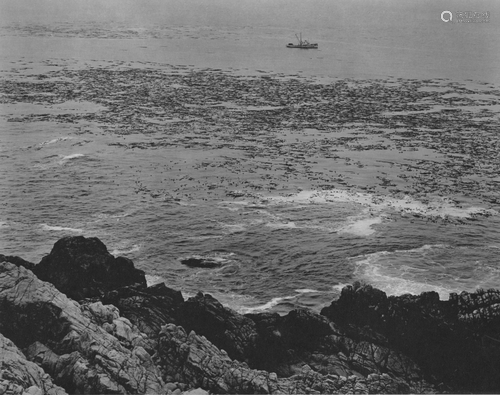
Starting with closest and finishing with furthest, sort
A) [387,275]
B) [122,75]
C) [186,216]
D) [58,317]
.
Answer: [58,317] < [387,275] < [186,216] < [122,75]

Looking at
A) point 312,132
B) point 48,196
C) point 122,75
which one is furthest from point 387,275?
point 122,75

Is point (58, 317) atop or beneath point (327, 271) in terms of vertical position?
atop

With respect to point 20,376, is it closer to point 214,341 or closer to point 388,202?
point 214,341

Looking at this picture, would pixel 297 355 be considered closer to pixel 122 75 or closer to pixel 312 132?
pixel 312 132

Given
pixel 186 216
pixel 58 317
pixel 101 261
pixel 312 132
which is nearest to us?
pixel 58 317

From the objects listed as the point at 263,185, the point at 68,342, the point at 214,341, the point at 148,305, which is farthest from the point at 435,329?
the point at 263,185

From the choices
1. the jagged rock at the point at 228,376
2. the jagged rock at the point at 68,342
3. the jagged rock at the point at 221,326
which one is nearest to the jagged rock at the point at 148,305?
the jagged rock at the point at 221,326

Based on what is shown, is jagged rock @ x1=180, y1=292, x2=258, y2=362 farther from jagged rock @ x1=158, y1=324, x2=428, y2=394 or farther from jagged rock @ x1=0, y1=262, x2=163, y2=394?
jagged rock @ x1=0, y1=262, x2=163, y2=394
